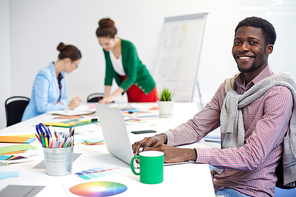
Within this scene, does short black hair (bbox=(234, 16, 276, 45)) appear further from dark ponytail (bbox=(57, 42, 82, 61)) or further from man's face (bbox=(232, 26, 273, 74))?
dark ponytail (bbox=(57, 42, 82, 61))

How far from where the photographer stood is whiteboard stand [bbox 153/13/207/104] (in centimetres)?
375

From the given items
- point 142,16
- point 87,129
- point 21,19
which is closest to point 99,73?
point 142,16

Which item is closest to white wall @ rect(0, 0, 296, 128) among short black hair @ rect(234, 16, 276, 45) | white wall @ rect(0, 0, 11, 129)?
white wall @ rect(0, 0, 11, 129)

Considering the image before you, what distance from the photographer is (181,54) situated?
390 cm

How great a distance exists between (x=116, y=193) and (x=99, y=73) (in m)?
4.15

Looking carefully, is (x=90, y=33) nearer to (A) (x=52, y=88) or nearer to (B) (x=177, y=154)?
(A) (x=52, y=88)

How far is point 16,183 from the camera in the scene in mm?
818

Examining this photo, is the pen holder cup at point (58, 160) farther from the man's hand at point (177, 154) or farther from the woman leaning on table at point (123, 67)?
the woman leaning on table at point (123, 67)

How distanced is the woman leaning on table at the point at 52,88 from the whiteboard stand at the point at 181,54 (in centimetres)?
142

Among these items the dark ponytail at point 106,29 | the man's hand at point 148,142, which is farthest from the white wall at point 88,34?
the man's hand at point 148,142

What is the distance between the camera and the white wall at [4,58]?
469 centimetres

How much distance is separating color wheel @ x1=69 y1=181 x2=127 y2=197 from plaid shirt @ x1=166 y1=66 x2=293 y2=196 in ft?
1.10

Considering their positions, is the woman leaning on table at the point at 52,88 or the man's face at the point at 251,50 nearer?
the man's face at the point at 251,50

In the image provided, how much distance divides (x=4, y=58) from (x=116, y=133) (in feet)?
14.6
